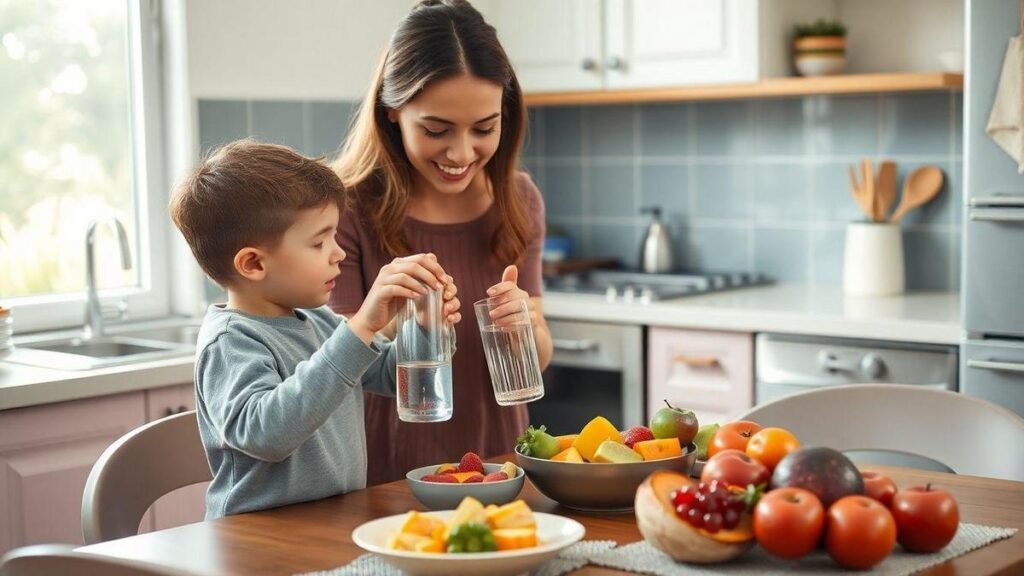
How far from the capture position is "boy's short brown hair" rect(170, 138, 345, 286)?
1.65 metres

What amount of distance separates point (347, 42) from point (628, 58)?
0.78 m

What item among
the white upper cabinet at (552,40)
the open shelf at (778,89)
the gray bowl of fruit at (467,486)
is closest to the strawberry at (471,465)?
the gray bowl of fruit at (467,486)

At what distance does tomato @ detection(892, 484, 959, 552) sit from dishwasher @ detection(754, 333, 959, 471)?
1.46 m

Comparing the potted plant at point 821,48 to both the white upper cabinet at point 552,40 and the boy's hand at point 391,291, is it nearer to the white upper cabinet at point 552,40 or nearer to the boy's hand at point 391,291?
the white upper cabinet at point 552,40

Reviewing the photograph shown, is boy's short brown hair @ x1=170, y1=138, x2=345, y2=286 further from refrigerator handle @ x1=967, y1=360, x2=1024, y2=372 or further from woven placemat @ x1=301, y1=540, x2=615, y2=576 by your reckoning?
refrigerator handle @ x1=967, y1=360, x2=1024, y2=372

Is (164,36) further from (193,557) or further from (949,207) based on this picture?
(193,557)

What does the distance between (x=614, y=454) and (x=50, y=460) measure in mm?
1489

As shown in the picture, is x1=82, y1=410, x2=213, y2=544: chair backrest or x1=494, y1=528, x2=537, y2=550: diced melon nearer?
x1=494, y1=528, x2=537, y2=550: diced melon

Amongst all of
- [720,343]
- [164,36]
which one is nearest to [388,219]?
[720,343]

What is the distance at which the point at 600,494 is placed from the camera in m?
1.49

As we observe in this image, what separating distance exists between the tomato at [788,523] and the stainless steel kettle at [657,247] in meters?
2.66

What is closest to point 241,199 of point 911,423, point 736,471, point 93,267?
point 736,471

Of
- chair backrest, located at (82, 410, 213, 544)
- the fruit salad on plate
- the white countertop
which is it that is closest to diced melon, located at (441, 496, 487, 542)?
the fruit salad on plate

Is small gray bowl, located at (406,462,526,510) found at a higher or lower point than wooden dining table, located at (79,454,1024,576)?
higher
